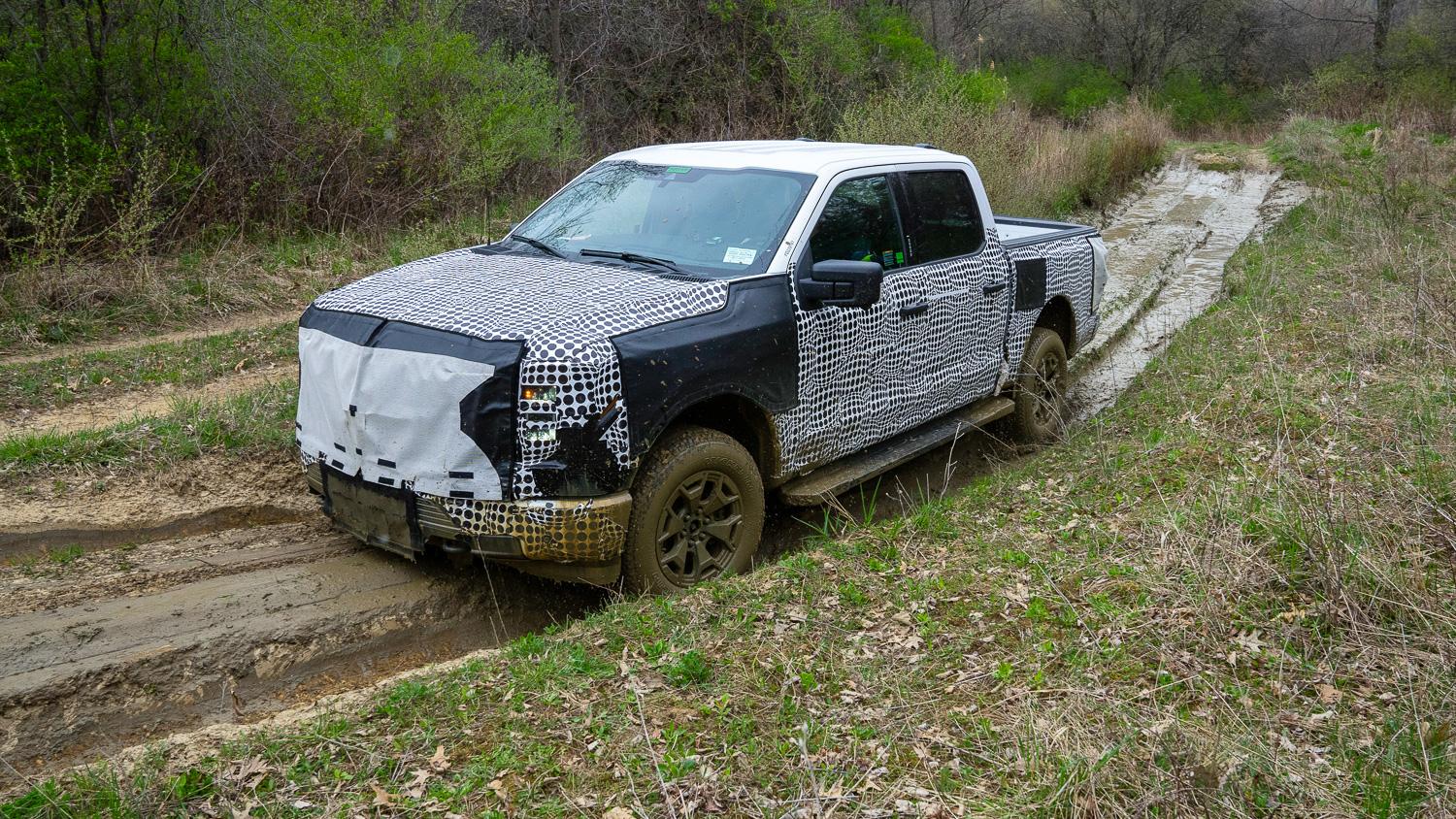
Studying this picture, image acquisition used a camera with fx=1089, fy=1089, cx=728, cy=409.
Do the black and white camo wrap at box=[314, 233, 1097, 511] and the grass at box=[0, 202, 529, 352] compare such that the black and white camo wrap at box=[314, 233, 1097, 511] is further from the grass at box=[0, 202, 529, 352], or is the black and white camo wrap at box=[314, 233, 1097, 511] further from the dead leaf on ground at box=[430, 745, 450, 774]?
the grass at box=[0, 202, 529, 352]

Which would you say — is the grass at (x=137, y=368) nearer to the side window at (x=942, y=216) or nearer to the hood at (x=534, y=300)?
the hood at (x=534, y=300)

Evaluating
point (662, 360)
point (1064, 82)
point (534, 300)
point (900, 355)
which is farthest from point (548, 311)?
point (1064, 82)

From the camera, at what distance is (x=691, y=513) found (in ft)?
15.9

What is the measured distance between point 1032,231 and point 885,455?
9.10 ft

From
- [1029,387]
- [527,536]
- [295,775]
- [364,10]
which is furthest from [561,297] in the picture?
[364,10]

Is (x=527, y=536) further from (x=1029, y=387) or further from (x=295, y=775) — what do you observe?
(x=1029, y=387)

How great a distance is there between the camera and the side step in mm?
5461

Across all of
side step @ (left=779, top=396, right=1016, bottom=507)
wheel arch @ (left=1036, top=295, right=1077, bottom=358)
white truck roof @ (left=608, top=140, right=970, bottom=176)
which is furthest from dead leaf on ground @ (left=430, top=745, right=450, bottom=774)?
wheel arch @ (left=1036, top=295, right=1077, bottom=358)

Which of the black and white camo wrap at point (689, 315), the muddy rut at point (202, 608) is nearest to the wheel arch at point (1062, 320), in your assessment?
the black and white camo wrap at point (689, 315)

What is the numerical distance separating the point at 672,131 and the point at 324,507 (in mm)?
15066

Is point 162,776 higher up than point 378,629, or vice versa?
point 162,776

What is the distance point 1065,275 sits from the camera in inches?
299

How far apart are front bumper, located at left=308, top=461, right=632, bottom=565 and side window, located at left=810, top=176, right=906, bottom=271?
180 cm

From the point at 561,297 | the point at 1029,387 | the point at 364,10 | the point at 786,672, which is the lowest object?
the point at 1029,387
